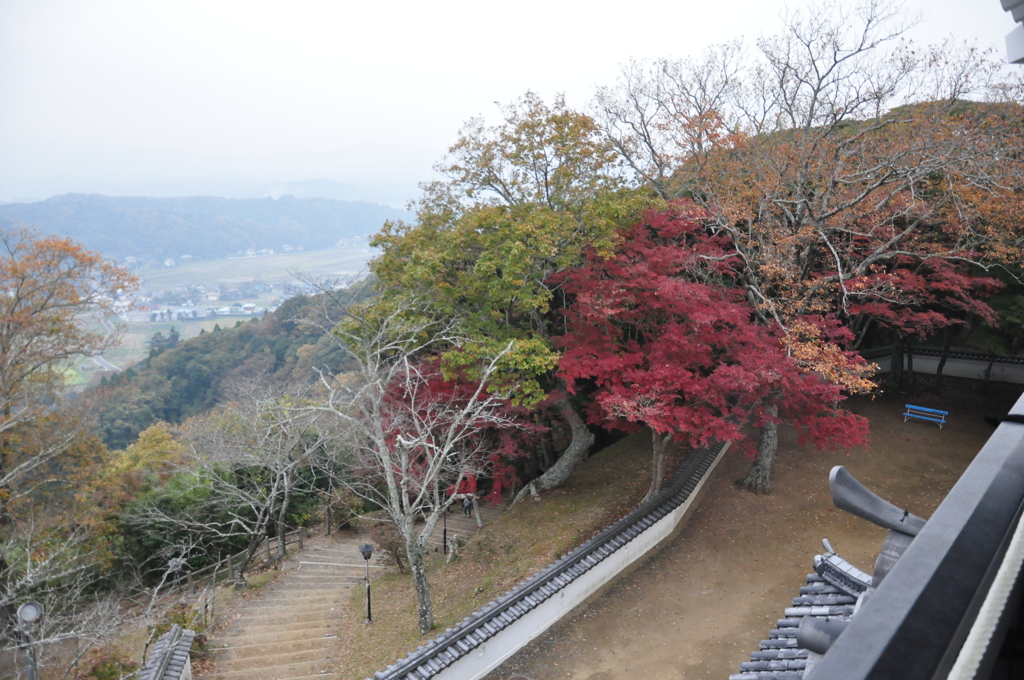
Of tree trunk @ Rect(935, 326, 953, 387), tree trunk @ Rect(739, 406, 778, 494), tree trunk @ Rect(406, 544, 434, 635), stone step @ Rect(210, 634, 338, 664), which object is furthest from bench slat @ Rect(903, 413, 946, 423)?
stone step @ Rect(210, 634, 338, 664)

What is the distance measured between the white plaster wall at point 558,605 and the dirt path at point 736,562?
0.21m

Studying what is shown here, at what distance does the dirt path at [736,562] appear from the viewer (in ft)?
33.7

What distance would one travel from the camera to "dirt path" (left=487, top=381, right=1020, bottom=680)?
10258 mm

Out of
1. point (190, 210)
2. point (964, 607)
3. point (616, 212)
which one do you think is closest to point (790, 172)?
Answer: point (616, 212)

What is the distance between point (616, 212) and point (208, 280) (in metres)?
133

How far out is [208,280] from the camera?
126250mm

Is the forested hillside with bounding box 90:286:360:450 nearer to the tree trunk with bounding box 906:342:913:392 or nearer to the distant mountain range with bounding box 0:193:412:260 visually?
the tree trunk with bounding box 906:342:913:392

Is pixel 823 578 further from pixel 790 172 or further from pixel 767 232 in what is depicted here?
pixel 790 172

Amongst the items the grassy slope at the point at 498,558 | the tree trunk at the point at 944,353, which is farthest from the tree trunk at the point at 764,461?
the tree trunk at the point at 944,353

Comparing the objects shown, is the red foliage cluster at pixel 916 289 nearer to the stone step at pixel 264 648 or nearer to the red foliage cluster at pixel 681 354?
the red foliage cluster at pixel 681 354

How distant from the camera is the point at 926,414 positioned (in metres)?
17.3

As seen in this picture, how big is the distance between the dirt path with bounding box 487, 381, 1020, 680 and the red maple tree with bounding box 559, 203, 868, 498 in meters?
1.64

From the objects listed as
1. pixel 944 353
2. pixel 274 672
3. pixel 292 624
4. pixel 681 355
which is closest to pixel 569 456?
pixel 681 355

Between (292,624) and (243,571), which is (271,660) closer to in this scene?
(292,624)
